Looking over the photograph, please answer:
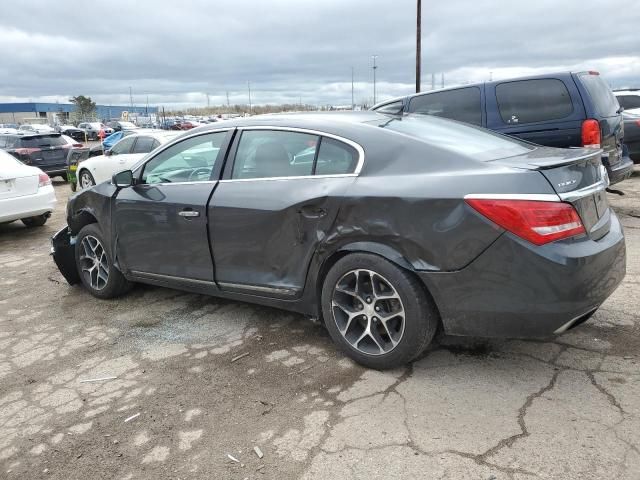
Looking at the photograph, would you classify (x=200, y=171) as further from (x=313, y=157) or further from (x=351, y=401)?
(x=351, y=401)

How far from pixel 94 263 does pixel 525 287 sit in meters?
3.76

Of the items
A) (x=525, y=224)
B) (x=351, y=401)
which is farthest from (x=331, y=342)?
(x=525, y=224)

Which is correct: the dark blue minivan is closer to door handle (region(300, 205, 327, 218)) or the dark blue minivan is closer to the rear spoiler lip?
the rear spoiler lip

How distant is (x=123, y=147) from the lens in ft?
41.1

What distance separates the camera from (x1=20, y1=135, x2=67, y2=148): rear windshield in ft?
49.6

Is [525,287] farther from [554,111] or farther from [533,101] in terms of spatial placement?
[533,101]

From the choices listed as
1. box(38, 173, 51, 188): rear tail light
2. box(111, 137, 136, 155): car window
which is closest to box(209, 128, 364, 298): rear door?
box(38, 173, 51, 188): rear tail light

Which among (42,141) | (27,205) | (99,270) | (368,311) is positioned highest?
(42,141)

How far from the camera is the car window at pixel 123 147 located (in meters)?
12.3

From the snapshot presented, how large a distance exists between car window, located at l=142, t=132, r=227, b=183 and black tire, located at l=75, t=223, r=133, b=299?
821 mm

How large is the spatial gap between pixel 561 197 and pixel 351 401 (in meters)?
1.51

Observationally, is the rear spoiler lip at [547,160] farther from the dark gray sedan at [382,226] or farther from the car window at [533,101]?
the car window at [533,101]

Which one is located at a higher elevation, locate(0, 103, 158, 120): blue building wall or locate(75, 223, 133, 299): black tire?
locate(0, 103, 158, 120): blue building wall

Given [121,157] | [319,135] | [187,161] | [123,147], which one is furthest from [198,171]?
[123,147]
